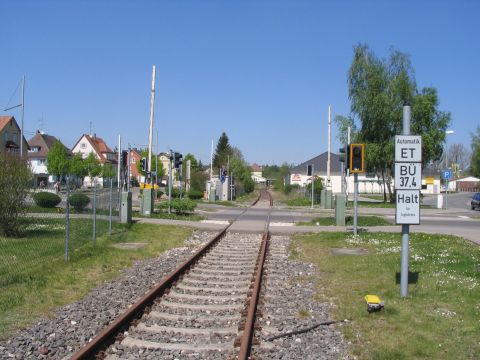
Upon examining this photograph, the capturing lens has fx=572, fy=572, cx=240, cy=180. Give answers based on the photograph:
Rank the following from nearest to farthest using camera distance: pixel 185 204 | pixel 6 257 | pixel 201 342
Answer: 1. pixel 201 342
2. pixel 6 257
3. pixel 185 204

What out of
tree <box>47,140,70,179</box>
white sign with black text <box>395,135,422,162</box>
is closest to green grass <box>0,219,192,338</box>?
white sign with black text <box>395,135,422,162</box>

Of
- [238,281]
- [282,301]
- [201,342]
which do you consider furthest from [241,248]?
[201,342]

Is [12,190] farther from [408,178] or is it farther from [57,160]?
[57,160]

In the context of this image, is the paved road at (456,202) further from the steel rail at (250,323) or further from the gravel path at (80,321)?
the gravel path at (80,321)

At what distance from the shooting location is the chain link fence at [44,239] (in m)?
10.6

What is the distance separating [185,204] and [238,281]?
60.6ft

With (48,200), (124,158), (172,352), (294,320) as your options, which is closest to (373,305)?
(294,320)

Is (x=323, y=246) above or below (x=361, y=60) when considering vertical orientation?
below

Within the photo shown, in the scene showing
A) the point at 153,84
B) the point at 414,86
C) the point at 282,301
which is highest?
the point at 414,86

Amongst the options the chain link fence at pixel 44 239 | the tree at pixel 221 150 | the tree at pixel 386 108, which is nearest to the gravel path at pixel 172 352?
the chain link fence at pixel 44 239

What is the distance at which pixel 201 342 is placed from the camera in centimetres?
678

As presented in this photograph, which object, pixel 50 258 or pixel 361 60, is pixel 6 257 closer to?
pixel 50 258

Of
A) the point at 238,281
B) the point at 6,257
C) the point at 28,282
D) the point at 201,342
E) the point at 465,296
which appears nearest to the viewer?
the point at 201,342

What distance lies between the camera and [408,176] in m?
9.67
